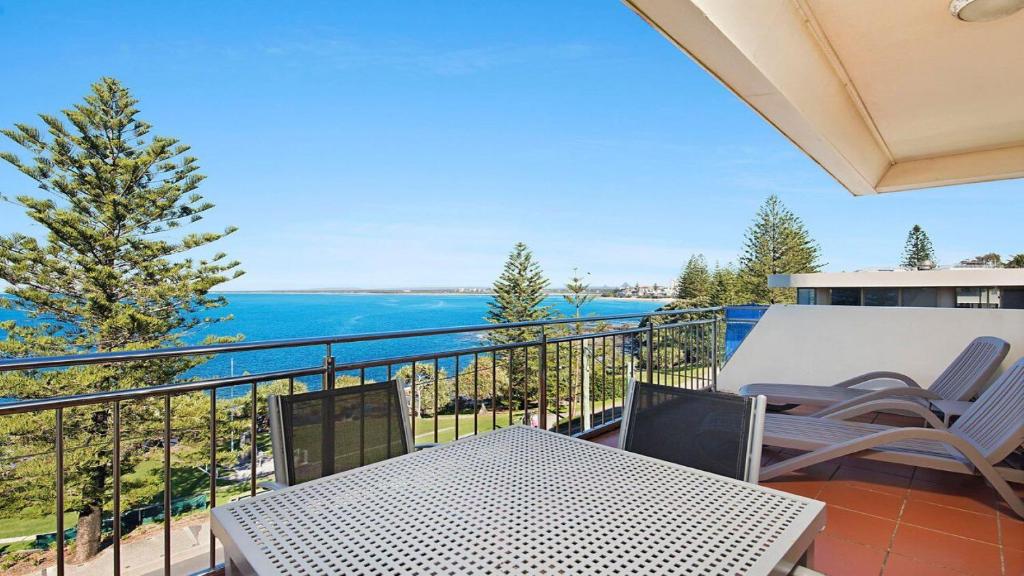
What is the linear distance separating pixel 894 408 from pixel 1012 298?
6405 millimetres

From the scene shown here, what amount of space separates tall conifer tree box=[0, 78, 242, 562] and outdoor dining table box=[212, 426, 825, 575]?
2071cm

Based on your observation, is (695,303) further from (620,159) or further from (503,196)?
(503,196)

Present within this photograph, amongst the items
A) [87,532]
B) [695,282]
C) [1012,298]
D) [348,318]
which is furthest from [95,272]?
[348,318]

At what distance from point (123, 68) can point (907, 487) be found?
43033 millimetres

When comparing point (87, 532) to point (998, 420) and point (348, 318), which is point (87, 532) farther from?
point (348, 318)

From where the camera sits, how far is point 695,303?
127ft

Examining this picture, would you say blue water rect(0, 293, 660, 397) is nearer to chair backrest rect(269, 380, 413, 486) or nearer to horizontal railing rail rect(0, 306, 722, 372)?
horizontal railing rail rect(0, 306, 722, 372)

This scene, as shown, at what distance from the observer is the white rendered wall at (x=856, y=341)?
173 inches

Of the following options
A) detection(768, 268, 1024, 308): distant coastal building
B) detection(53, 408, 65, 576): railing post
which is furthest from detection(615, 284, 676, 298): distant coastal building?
detection(53, 408, 65, 576): railing post

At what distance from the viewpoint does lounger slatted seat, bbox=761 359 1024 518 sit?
8.07 feet

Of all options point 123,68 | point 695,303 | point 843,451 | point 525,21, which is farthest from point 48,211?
point 695,303

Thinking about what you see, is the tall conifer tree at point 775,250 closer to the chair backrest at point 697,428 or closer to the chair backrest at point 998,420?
the chair backrest at point 998,420

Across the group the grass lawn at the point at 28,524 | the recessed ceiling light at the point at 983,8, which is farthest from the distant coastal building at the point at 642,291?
the recessed ceiling light at the point at 983,8

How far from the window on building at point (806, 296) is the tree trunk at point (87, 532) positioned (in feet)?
77.5
